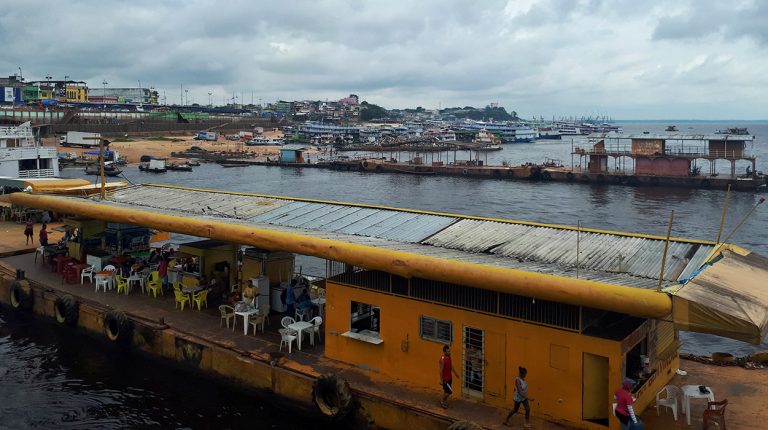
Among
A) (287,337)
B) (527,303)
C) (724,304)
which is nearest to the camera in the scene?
(724,304)

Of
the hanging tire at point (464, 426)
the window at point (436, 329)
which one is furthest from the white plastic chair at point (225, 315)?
the hanging tire at point (464, 426)

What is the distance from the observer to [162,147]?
122 metres

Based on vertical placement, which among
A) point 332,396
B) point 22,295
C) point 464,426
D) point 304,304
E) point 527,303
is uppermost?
point 527,303

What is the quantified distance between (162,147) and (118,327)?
109778mm

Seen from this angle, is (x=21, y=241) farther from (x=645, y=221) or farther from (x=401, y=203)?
(x=645, y=221)

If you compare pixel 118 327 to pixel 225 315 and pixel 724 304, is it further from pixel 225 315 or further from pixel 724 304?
pixel 724 304

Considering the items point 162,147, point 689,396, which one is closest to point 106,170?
point 162,147

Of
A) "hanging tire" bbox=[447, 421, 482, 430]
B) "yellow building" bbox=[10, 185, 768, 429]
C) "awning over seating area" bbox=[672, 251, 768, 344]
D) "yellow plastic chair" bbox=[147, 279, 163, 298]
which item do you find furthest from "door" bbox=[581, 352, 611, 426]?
"yellow plastic chair" bbox=[147, 279, 163, 298]

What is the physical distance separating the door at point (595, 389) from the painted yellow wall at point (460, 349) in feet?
0.33

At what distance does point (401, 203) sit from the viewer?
66125 mm

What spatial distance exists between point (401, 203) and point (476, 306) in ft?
176

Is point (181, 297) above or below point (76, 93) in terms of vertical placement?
below

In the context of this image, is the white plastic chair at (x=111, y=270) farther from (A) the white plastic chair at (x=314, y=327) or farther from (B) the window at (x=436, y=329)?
(B) the window at (x=436, y=329)

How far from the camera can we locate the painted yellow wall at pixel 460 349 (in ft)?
38.3
